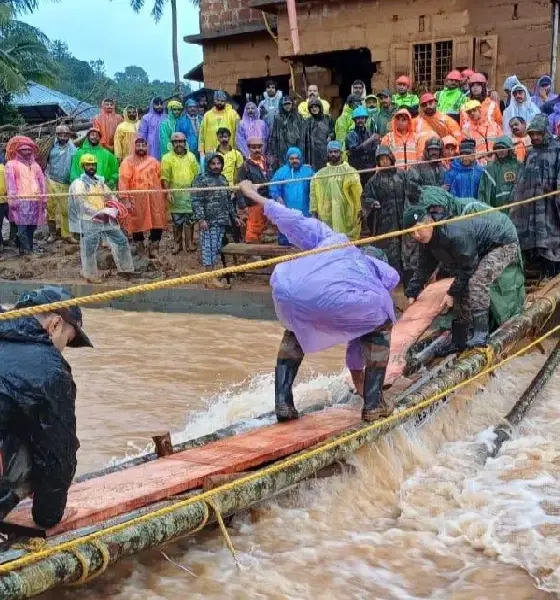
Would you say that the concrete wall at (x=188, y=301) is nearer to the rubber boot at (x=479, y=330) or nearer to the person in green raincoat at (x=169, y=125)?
the person in green raincoat at (x=169, y=125)

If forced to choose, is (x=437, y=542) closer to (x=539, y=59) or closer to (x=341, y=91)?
(x=539, y=59)

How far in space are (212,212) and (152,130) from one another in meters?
3.10

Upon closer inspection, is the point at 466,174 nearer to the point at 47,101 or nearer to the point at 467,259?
the point at 467,259

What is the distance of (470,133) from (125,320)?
515 centimetres

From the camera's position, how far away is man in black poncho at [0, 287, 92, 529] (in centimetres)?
283

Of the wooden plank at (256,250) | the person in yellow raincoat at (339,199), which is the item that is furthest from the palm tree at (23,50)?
the person in yellow raincoat at (339,199)

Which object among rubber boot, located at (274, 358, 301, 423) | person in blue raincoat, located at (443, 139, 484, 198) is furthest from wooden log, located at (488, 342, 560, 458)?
person in blue raincoat, located at (443, 139, 484, 198)

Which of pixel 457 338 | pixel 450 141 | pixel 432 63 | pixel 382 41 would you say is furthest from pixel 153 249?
pixel 457 338

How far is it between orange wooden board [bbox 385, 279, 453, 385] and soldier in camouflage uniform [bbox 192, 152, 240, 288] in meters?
4.51

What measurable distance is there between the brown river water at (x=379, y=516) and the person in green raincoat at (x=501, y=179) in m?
2.54

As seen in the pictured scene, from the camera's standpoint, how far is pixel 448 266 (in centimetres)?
605

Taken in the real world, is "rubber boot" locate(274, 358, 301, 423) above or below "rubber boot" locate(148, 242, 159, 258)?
above

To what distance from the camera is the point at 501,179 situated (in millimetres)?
9000

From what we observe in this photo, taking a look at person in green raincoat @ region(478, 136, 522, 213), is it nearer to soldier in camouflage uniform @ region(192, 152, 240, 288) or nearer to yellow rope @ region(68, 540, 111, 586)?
soldier in camouflage uniform @ region(192, 152, 240, 288)
